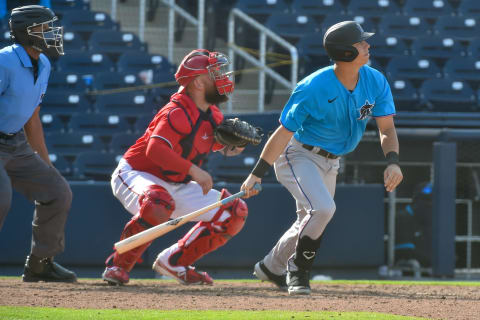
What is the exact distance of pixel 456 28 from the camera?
38.4 ft

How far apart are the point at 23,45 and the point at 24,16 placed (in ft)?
0.62

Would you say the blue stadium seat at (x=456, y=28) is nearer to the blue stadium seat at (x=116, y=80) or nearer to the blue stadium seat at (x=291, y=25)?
the blue stadium seat at (x=291, y=25)

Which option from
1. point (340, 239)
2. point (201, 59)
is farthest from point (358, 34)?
point (340, 239)

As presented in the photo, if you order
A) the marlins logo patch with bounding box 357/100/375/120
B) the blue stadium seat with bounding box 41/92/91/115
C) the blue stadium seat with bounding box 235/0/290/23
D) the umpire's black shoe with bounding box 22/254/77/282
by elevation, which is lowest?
the umpire's black shoe with bounding box 22/254/77/282

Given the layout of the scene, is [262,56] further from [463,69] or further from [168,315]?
[168,315]

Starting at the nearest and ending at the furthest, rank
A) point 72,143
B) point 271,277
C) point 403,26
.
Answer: point 271,277 < point 72,143 < point 403,26

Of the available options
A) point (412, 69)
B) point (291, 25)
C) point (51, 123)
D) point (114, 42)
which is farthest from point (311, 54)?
point (51, 123)

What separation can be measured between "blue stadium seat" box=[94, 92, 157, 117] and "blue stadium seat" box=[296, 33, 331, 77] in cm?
196

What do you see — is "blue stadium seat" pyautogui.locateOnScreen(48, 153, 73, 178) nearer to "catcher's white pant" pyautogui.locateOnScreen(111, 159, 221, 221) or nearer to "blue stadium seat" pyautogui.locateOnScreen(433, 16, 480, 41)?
"catcher's white pant" pyautogui.locateOnScreen(111, 159, 221, 221)

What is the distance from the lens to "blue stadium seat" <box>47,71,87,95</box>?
10.4 meters

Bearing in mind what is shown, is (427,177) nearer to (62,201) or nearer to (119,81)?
(119,81)

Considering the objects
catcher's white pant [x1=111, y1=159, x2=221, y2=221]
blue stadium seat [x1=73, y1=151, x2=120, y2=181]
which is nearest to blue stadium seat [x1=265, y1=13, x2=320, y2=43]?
blue stadium seat [x1=73, y1=151, x2=120, y2=181]

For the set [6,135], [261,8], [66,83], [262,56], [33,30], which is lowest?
[6,135]

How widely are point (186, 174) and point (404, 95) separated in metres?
5.24
